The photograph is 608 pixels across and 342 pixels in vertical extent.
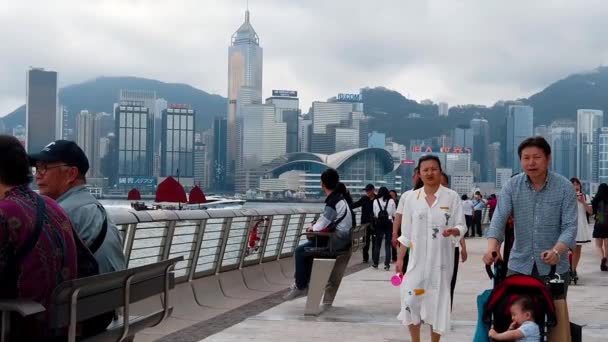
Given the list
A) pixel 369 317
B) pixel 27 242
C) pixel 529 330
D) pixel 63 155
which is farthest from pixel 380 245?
pixel 27 242

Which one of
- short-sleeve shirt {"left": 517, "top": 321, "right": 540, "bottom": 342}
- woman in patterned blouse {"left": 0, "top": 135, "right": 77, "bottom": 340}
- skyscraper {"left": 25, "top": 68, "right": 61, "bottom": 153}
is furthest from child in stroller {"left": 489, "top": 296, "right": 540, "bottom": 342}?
skyscraper {"left": 25, "top": 68, "right": 61, "bottom": 153}

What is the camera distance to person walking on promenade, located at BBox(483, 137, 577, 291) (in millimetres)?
5578

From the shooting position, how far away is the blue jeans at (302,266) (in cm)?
1058

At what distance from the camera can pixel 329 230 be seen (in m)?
10.6

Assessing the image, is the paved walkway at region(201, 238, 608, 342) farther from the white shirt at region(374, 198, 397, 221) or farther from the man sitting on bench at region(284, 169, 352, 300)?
the white shirt at region(374, 198, 397, 221)

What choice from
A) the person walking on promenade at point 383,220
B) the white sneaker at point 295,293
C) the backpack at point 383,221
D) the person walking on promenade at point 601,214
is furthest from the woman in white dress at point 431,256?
the backpack at point 383,221

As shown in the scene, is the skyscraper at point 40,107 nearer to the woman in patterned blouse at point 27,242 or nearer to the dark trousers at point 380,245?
the dark trousers at point 380,245

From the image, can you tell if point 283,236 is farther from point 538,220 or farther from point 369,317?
point 538,220

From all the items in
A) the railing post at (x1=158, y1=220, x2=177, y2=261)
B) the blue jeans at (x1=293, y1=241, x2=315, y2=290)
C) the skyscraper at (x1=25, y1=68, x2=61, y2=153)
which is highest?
the skyscraper at (x1=25, y1=68, x2=61, y2=153)

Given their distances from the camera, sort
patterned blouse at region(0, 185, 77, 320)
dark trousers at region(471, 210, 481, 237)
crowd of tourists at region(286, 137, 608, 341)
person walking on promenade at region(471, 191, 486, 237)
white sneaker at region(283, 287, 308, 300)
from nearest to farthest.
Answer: patterned blouse at region(0, 185, 77, 320) → crowd of tourists at region(286, 137, 608, 341) → white sneaker at region(283, 287, 308, 300) → person walking on promenade at region(471, 191, 486, 237) → dark trousers at region(471, 210, 481, 237)

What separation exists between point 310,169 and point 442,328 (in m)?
153

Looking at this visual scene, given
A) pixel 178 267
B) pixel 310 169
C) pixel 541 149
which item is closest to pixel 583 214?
pixel 178 267

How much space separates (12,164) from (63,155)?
0.84 meters

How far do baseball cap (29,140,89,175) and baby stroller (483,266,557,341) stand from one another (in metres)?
2.33
